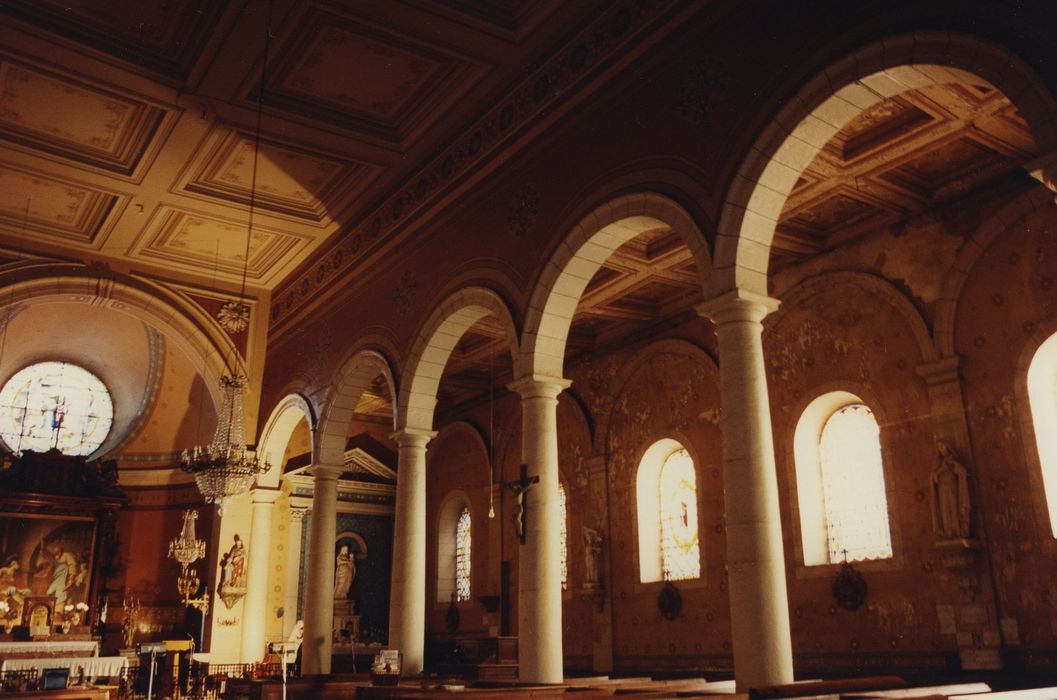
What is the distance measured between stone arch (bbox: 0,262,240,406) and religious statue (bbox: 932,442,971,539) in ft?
42.5

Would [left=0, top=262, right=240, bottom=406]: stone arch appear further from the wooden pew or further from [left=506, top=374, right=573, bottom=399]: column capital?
the wooden pew

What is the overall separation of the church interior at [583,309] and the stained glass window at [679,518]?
0.22 ft

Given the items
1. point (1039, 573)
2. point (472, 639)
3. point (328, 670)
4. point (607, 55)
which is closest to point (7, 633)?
point (328, 670)

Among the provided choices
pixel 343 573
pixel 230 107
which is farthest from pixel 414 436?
pixel 343 573

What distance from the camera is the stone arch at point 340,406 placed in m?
15.0

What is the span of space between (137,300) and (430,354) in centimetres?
761

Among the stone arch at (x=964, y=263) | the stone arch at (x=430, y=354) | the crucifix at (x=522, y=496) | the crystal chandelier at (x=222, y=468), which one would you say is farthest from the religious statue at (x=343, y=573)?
the stone arch at (x=964, y=263)

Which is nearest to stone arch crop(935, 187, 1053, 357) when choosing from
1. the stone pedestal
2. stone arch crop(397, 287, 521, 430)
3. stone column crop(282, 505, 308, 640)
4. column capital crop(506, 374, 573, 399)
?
column capital crop(506, 374, 573, 399)

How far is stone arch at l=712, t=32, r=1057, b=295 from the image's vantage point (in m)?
6.02

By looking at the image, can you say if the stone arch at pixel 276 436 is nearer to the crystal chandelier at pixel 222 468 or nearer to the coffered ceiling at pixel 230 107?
the coffered ceiling at pixel 230 107

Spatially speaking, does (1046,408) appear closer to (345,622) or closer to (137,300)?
(137,300)

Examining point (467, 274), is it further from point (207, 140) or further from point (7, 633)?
point (7, 633)

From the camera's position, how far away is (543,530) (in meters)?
9.88

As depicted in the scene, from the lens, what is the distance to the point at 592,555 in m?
17.0
